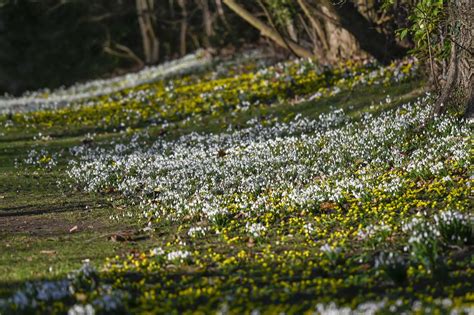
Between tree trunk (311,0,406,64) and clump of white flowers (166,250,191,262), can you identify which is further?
tree trunk (311,0,406,64)

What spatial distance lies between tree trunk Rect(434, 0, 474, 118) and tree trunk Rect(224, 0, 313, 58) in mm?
10426

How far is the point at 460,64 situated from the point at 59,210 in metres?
7.66

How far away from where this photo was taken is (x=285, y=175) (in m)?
12.7

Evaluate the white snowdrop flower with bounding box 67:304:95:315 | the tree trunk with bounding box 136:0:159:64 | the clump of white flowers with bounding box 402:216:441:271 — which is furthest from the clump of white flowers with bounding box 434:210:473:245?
the tree trunk with bounding box 136:0:159:64

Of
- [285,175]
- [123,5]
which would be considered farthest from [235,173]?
[123,5]

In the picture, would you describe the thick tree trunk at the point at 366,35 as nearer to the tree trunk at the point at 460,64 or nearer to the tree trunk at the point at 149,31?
the tree trunk at the point at 460,64

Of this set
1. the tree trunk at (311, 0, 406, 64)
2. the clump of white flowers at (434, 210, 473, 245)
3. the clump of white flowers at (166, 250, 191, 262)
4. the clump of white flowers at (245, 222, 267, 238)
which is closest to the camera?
the clump of white flowers at (434, 210, 473, 245)

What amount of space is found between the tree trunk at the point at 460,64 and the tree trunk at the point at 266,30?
1043cm

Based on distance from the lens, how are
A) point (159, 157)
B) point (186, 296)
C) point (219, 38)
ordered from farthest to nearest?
point (219, 38) → point (159, 157) → point (186, 296)

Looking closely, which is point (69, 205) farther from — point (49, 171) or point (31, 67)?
point (31, 67)

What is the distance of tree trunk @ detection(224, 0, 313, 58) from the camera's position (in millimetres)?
23117

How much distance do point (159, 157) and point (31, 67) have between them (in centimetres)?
3560

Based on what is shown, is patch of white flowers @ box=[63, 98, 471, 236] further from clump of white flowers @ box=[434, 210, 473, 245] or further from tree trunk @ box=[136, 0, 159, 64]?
tree trunk @ box=[136, 0, 159, 64]

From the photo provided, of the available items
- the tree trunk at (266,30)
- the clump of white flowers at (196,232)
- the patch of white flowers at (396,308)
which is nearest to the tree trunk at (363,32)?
the tree trunk at (266,30)
